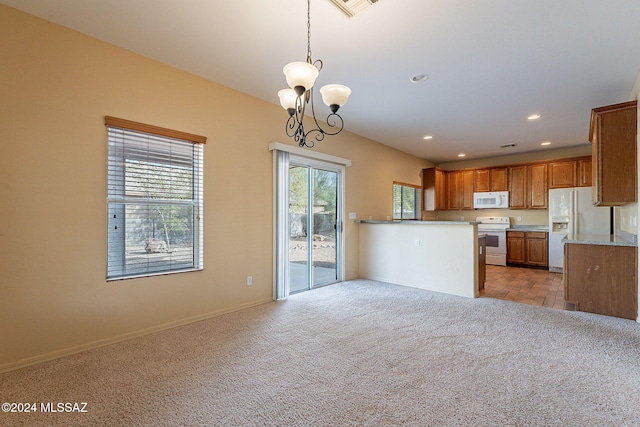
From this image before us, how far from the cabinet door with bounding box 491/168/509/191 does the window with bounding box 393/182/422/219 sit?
5.74 feet

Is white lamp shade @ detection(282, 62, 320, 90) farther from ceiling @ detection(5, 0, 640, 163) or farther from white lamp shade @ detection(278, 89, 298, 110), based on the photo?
ceiling @ detection(5, 0, 640, 163)

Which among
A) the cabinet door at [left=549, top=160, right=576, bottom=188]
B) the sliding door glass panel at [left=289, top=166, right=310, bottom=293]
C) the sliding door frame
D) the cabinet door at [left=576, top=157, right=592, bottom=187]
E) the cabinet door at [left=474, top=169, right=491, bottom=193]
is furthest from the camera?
the cabinet door at [left=474, top=169, right=491, bottom=193]

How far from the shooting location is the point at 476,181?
24.9ft

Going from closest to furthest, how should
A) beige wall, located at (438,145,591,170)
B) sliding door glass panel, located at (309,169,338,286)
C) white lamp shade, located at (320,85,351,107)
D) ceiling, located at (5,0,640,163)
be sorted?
white lamp shade, located at (320,85,351,107) < ceiling, located at (5,0,640,163) < sliding door glass panel, located at (309,169,338,286) < beige wall, located at (438,145,591,170)

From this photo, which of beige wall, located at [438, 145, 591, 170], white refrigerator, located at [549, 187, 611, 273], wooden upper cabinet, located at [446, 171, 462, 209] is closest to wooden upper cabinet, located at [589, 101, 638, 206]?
beige wall, located at [438, 145, 591, 170]

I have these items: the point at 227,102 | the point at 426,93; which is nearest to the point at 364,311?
the point at 426,93

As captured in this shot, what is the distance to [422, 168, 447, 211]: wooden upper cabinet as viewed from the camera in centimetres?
769

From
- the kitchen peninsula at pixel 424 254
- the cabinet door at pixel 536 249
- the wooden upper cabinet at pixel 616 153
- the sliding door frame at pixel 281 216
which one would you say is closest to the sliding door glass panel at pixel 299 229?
the sliding door frame at pixel 281 216

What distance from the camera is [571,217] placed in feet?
19.1

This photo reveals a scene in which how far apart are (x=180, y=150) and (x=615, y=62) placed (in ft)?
14.9

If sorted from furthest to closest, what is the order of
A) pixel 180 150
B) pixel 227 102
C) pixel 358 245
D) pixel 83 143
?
pixel 358 245
pixel 227 102
pixel 180 150
pixel 83 143

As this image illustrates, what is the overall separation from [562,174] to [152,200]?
25.4ft

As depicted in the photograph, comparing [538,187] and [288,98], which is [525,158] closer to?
[538,187]

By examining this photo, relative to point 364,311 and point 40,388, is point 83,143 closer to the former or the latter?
point 40,388
